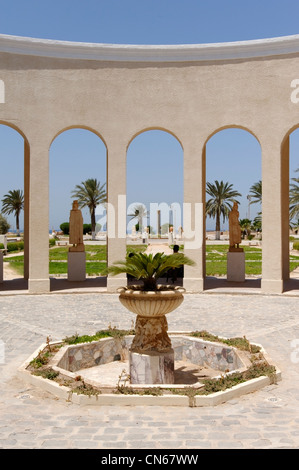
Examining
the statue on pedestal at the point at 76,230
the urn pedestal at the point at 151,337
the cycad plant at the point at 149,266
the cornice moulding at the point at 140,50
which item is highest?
the cornice moulding at the point at 140,50

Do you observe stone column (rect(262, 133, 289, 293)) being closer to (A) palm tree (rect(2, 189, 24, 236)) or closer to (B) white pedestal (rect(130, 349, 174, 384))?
(B) white pedestal (rect(130, 349, 174, 384))

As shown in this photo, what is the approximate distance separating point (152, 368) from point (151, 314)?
2.71 feet

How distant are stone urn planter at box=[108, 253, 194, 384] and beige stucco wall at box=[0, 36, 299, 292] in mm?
9013

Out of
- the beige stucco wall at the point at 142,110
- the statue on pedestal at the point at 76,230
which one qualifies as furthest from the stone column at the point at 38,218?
the statue on pedestal at the point at 76,230

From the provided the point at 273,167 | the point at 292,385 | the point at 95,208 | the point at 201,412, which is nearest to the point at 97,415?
the point at 201,412

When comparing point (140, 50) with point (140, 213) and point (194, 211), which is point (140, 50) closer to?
point (194, 211)

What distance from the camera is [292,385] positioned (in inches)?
256

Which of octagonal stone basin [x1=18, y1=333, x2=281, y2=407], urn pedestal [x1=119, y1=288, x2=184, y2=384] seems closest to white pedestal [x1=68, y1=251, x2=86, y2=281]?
octagonal stone basin [x1=18, y1=333, x2=281, y2=407]

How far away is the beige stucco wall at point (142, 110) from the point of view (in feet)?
51.5

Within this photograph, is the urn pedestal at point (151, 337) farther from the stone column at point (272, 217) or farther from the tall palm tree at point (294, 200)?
the tall palm tree at point (294, 200)

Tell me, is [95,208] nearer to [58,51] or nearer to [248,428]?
[58,51]

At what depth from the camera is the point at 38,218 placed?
16.0 metres

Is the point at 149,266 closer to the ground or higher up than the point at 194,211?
closer to the ground

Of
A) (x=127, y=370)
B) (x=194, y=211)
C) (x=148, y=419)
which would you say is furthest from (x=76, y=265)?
(x=148, y=419)
